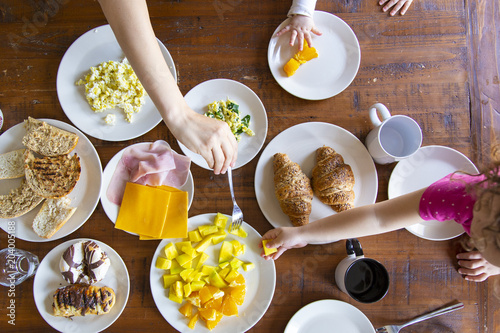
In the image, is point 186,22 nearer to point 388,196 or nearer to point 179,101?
point 179,101

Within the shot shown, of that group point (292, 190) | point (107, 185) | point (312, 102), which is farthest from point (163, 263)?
point (312, 102)

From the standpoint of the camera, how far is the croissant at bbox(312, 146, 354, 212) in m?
1.35

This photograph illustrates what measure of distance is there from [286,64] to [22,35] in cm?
118

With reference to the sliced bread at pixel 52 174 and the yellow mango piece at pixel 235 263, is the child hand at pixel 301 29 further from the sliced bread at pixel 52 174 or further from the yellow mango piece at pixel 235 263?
the sliced bread at pixel 52 174

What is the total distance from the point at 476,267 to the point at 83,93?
183 centimetres

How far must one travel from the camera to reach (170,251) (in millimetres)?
1371

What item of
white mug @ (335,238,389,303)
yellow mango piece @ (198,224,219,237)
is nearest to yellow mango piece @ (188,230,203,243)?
yellow mango piece @ (198,224,219,237)

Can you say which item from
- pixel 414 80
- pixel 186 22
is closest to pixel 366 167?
pixel 414 80

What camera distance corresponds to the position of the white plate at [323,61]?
4.74 ft

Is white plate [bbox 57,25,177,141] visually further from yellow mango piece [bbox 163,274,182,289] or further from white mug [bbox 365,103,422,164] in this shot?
white mug [bbox 365,103,422,164]

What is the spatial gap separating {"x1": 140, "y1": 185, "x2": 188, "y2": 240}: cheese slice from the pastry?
0.19 m

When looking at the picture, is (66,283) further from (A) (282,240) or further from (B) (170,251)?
(A) (282,240)

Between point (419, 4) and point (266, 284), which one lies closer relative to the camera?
point (266, 284)

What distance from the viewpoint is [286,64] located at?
56.6 inches
